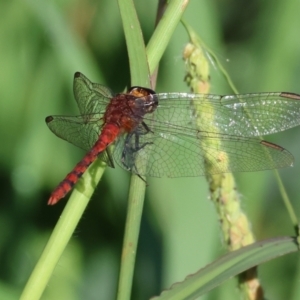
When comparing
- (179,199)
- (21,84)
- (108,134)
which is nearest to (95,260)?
(179,199)

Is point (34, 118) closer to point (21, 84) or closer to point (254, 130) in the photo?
point (21, 84)

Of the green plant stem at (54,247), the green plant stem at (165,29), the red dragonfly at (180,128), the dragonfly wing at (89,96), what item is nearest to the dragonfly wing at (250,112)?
the red dragonfly at (180,128)

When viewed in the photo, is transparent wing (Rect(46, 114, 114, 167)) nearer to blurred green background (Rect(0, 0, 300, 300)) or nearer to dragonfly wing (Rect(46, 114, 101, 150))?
dragonfly wing (Rect(46, 114, 101, 150))

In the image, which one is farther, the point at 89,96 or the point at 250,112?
the point at 89,96

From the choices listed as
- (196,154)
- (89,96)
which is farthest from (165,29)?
(89,96)

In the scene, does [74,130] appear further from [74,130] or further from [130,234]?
[130,234]

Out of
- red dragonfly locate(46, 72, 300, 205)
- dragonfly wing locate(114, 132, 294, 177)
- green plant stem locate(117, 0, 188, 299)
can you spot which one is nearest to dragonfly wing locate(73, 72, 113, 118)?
red dragonfly locate(46, 72, 300, 205)
